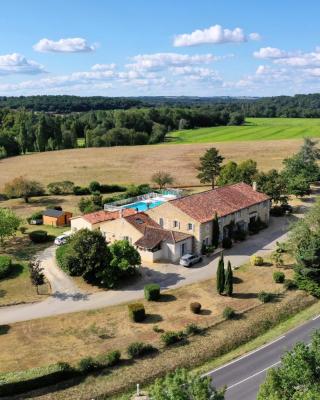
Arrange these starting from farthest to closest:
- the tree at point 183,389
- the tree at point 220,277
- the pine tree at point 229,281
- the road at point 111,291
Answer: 1. the tree at point 220,277
2. the pine tree at point 229,281
3. the road at point 111,291
4. the tree at point 183,389

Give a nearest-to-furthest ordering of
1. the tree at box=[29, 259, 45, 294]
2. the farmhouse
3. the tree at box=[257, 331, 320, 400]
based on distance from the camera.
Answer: the tree at box=[257, 331, 320, 400], the tree at box=[29, 259, 45, 294], the farmhouse

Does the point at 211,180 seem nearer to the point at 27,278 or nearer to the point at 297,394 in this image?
the point at 27,278

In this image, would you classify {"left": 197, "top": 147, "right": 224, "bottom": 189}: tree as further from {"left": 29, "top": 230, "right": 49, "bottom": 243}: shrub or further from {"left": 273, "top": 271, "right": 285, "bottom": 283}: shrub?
{"left": 273, "top": 271, "right": 285, "bottom": 283}: shrub

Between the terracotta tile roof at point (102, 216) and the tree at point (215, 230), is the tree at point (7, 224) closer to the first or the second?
the terracotta tile roof at point (102, 216)

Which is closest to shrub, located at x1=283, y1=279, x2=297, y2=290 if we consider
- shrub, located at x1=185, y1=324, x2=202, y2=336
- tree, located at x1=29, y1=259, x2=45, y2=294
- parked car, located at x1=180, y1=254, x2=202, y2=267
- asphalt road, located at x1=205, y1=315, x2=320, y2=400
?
asphalt road, located at x1=205, y1=315, x2=320, y2=400

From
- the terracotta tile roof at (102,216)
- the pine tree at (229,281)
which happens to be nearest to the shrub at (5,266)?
the terracotta tile roof at (102,216)
